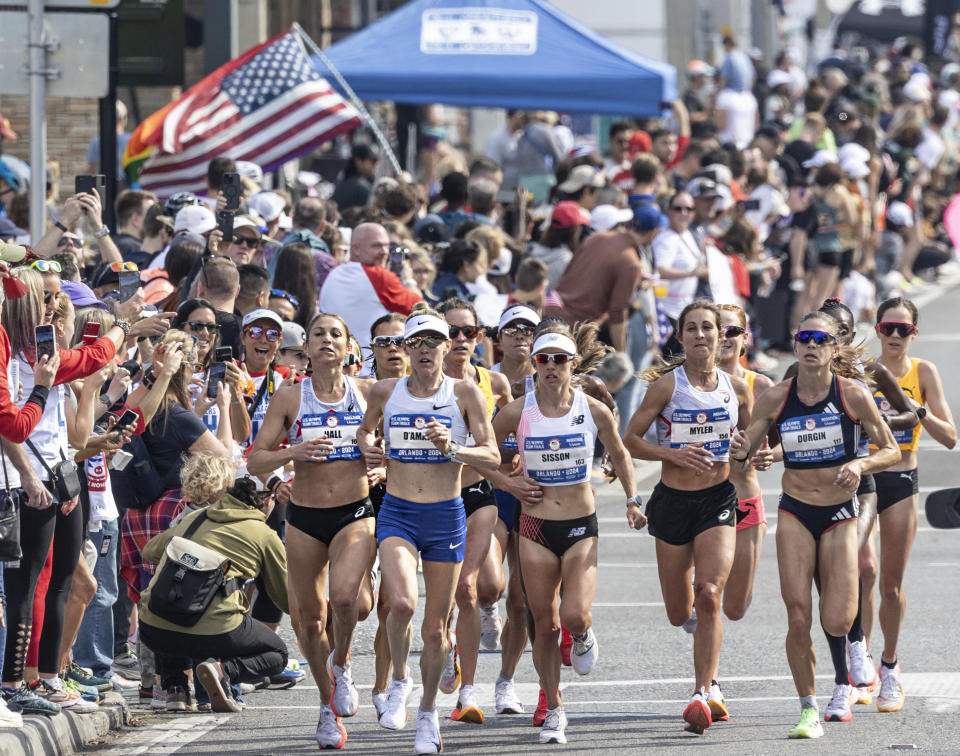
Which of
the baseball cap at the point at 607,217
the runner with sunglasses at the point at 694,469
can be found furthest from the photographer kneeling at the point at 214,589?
the baseball cap at the point at 607,217

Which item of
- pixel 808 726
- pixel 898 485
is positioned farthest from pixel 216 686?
pixel 898 485

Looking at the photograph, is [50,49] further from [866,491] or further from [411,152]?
[411,152]

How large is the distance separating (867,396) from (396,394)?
229 centimetres

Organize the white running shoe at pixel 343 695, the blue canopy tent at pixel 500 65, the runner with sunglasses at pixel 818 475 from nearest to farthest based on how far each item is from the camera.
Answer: the white running shoe at pixel 343 695
the runner with sunglasses at pixel 818 475
the blue canopy tent at pixel 500 65

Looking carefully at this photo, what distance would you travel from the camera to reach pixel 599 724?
30.9 feet

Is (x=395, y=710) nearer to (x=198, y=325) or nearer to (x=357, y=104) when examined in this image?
(x=198, y=325)

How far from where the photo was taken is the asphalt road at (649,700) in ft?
29.2

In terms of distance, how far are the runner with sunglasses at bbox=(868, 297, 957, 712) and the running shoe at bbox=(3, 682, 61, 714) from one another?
4026 millimetres

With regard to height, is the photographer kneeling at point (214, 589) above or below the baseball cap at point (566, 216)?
below

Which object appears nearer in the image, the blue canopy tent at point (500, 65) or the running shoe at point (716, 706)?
the running shoe at point (716, 706)

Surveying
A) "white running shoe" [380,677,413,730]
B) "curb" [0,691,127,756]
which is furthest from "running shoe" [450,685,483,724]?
"curb" [0,691,127,756]

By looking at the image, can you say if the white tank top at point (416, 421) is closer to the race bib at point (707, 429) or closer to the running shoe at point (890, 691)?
the race bib at point (707, 429)

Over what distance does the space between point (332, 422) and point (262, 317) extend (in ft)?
5.33

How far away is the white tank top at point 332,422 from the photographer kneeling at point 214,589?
61cm
